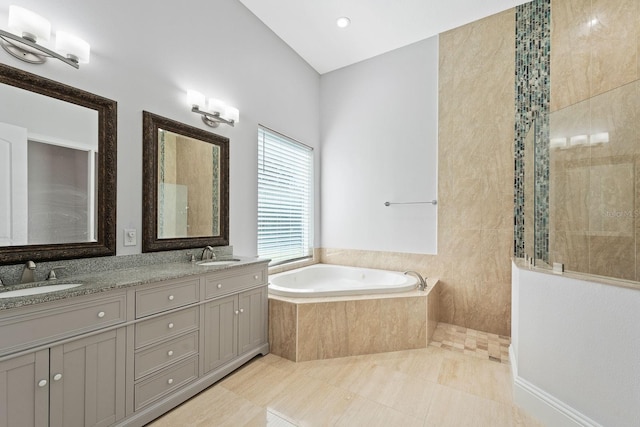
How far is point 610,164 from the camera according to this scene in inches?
62.6

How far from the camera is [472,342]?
2.53m

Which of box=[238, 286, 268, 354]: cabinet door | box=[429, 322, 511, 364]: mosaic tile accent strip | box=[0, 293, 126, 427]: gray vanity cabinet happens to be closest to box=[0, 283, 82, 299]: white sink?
box=[0, 293, 126, 427]: gray vanity cabinet

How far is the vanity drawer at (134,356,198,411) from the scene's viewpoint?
4.78ft

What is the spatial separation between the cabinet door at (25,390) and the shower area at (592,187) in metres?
2.58

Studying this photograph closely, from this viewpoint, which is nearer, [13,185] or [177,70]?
[13,185]

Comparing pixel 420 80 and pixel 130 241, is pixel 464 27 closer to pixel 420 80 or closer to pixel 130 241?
pixel 420 80

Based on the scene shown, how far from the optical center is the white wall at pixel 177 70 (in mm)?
1611

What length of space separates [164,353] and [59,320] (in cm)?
58

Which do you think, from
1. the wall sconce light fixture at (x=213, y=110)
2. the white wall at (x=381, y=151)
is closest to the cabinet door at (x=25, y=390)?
the wall sconce light fixture at (x=213, y=110)

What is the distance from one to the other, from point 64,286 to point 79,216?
0.41 meters

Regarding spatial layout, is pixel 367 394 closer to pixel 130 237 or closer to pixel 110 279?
pixel 110 279

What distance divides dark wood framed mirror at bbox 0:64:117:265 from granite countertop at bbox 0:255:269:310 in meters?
0.16

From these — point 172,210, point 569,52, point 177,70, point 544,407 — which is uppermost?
point 569,52

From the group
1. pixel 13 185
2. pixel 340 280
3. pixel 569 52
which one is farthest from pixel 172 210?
pixel 569 52
